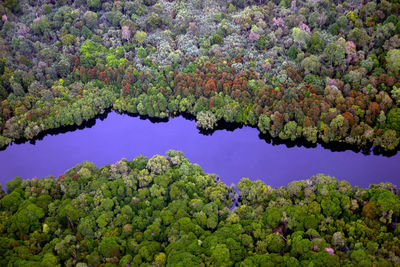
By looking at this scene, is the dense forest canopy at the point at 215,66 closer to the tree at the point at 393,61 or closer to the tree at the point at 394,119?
the tree at the point at 393,61

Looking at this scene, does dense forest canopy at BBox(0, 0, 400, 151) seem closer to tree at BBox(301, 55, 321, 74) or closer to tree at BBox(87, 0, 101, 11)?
tree at BBox(301, 55, 321, 74)

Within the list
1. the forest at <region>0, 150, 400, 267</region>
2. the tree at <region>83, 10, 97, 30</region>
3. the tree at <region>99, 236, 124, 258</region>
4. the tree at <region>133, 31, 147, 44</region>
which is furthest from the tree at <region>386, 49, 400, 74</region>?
the tree at <region>83, 10, 97, 30</region>

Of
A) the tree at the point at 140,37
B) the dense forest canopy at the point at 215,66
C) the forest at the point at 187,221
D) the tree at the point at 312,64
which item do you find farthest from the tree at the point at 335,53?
the tree at the point at 140,37

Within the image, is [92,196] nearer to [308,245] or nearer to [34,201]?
[34,201]

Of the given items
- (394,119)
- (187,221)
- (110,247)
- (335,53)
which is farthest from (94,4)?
(394,119)

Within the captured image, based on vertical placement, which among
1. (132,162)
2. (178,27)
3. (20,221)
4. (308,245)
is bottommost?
(20,221)

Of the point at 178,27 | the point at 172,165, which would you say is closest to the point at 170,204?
the point at 172,165
